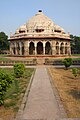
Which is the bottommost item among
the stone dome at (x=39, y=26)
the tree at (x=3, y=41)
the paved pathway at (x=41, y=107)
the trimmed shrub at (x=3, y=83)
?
the tree at (x=3, y=41)

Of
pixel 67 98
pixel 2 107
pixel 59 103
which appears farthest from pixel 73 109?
pixel 2 107

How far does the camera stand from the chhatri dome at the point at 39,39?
37.7m

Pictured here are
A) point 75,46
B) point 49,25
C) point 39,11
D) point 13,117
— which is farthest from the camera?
point 75,46

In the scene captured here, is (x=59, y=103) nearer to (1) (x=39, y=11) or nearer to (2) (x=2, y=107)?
(2) (x=2, y=107)

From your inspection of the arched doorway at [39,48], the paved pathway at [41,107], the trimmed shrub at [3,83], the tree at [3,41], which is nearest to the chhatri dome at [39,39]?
the arched doorway at [39,48]

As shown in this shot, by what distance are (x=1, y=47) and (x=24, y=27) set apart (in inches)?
909

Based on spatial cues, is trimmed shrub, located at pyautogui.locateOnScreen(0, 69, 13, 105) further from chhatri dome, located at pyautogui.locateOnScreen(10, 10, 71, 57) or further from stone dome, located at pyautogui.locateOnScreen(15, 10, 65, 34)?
stone dome, located at pyautogui.locateOnScreen(15, 10, 65, 34)

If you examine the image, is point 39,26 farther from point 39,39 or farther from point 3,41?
point 3,41

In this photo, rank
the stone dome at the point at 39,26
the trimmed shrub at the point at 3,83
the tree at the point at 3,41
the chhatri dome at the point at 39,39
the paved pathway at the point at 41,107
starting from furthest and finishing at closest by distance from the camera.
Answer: the tree at the point at 3,41 → the stone dome at the point at 39,26 → the chhatri dome at the point at 39,39 → the trimmed shrub at the point at 3,83 → the paved pathway at the point at 41,107

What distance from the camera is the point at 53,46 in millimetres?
37781

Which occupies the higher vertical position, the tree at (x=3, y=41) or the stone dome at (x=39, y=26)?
the stone dome at (x=39, y=26)

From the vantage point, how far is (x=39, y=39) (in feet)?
124

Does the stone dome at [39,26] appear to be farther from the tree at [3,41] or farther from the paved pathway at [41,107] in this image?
the paved pathway at [41,107]

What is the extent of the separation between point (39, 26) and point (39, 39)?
3.69m
